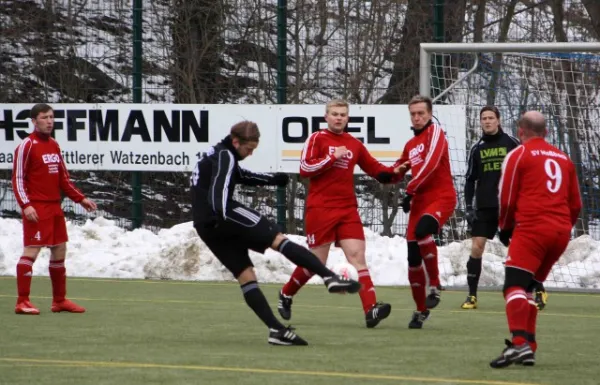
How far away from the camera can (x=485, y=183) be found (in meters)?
13.0

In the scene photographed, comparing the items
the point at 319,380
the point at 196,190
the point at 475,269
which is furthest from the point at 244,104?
the point at 319,380

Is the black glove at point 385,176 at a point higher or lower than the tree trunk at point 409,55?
lower

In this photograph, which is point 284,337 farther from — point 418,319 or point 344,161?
point 344,161

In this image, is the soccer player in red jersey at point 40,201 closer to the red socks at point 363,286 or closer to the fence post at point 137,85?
the red socks at point 363,286

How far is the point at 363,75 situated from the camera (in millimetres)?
18344

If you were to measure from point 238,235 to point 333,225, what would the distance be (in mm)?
1997

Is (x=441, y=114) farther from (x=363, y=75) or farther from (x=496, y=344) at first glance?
(x=496, y=344)

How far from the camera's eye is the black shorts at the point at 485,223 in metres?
13.1

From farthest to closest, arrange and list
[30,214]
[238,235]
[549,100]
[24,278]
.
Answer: [549,100] → [24,278] → [30,214] → [238,235]

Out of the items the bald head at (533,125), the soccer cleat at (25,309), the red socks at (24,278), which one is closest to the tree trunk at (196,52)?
the red socks at (24,278)

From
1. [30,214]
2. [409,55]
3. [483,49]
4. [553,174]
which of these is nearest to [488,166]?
[483,49]

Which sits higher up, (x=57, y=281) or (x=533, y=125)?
(x=533, y=125)

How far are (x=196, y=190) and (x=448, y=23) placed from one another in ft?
32.1

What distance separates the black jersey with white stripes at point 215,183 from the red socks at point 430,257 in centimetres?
216
